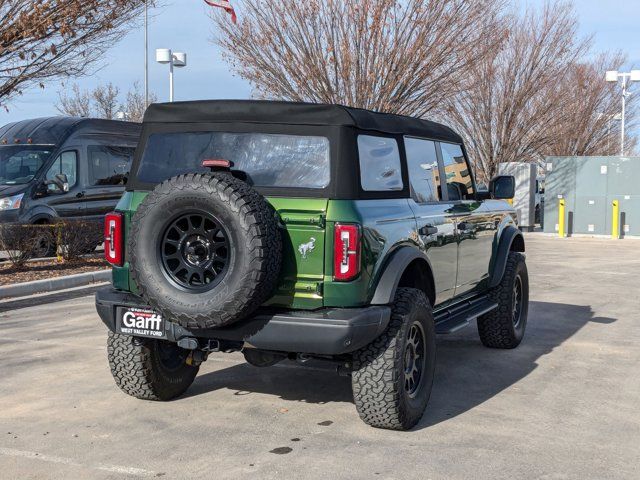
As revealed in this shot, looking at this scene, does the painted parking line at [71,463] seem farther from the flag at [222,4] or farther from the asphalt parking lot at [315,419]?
the flag at [222,4]

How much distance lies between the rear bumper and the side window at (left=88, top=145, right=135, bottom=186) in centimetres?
1154

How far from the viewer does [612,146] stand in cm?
3841

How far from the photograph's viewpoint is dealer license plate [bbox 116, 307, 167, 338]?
4922 mm

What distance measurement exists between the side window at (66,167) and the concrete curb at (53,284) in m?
3.49

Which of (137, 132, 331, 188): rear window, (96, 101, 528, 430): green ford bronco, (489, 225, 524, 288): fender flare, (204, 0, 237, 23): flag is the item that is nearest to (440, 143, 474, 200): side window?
(489, 225, 524, 288): fender flare

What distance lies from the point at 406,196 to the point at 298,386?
1.70m

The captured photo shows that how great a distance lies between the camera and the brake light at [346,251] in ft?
15.1

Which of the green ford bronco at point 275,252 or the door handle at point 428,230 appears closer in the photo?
the green ford bronco at point 275,252

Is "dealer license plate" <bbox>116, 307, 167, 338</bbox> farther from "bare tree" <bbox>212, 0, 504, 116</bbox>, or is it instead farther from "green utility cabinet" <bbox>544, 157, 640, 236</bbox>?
"green utility cabinet" <bbox>544, 157, 640, 236</bbox>

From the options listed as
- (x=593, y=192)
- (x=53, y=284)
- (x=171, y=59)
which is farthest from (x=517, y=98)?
(x=53, y=284)

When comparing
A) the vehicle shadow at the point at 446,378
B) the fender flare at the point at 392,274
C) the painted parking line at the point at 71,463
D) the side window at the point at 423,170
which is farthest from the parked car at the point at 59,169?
the fender flare at the point at 392,274

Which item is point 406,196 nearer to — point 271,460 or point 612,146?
point 271,460

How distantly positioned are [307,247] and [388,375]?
93cm

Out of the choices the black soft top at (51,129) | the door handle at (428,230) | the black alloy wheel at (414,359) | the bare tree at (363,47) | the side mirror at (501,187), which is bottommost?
the black alloy wheel at (414,359)
